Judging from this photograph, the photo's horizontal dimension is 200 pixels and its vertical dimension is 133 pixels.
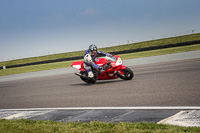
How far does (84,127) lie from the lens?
16.5ft

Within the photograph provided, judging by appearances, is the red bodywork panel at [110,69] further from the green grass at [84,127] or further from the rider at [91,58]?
the green grass at [84,127]

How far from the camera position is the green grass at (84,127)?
4.36 m

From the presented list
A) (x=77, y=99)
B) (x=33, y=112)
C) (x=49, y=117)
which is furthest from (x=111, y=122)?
(x=77, y=99)

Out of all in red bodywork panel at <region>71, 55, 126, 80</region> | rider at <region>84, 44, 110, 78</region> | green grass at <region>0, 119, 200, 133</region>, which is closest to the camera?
green grass at <region>0, 119, 200, 133</region>

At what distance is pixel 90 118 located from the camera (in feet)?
19.2

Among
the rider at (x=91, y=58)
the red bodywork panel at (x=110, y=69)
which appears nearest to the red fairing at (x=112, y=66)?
the red bodywork panel at (x=110, y=69)

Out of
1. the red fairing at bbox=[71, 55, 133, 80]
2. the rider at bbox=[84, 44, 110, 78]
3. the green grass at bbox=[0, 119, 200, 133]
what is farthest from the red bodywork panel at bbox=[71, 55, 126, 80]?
the green grass at bbox=[0, 119, 200, 133]

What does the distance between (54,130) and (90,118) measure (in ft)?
3.37

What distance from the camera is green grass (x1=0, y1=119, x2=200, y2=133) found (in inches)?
172

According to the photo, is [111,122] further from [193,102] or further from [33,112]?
[33,112]

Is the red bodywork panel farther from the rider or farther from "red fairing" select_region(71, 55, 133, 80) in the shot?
the rider

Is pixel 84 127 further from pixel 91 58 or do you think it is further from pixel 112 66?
pixel 91 58

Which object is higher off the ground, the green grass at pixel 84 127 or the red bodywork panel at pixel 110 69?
the red bodywork panel at pixel 110 69

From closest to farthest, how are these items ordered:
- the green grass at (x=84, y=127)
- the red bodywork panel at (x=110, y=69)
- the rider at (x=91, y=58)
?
the green grass at (x=84, y=127) < the red bodywork panel at (x=110, y=69) < the rider at (x=91, y=58)
